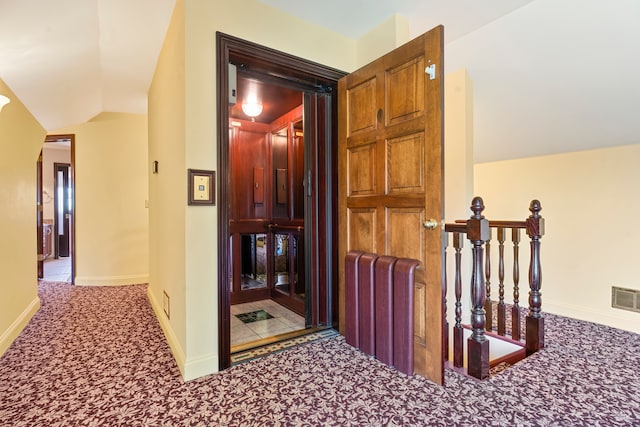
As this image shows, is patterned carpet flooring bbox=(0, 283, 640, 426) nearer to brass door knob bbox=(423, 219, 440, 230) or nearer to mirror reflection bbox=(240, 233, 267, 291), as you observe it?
brass door knob bbox=(423, 219, 440, 230)

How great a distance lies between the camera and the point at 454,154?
10.2ft

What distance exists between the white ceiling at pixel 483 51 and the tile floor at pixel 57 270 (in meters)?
2.88

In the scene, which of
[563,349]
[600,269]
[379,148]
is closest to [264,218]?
[379,148]

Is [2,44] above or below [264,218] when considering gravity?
above

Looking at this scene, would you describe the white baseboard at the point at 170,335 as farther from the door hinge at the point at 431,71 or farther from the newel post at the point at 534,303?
the newel post at the point at 534,303

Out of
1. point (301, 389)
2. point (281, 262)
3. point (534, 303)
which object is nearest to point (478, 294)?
point (534, 303)

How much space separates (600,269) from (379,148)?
284 cm

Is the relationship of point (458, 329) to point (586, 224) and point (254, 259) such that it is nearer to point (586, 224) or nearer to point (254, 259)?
point (586, 224)

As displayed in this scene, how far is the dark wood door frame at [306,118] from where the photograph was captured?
200 centimetres

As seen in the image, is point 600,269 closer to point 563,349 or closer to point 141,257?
point 563,349

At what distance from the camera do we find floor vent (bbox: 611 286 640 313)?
2941mm

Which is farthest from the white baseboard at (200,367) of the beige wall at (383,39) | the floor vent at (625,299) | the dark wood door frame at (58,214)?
the dark wood door frame at (58,214)

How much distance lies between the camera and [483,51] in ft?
8.79

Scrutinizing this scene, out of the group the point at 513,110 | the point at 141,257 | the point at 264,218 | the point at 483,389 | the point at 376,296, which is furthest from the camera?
the point at 141,257
